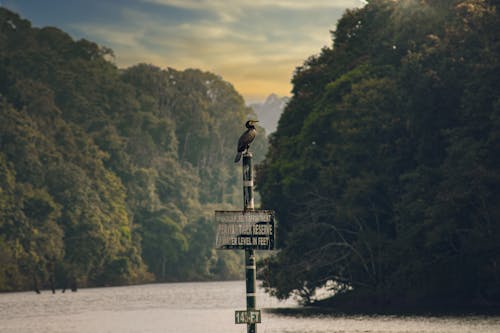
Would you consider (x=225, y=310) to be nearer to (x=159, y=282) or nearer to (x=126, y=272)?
(x=126, y=272)

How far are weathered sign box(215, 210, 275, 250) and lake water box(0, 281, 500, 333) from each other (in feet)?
79.0

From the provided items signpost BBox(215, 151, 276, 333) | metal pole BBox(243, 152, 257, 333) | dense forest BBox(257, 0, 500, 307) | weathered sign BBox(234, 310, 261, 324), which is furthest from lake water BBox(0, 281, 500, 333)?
signpost BBox(215, 151, 276, 333)

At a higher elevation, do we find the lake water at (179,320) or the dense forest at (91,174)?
the dense forest at (91,174)

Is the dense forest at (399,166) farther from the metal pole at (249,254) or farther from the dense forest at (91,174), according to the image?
the dense forest at (91,174)

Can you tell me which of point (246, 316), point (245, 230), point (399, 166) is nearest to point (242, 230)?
point (245, 230)

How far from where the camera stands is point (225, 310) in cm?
8019

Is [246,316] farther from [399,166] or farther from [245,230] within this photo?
[399,166]

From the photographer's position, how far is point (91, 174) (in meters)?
150

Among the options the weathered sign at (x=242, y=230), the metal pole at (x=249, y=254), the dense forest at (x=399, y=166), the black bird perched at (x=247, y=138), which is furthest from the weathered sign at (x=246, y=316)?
the dense forest at (x=399, y=166)

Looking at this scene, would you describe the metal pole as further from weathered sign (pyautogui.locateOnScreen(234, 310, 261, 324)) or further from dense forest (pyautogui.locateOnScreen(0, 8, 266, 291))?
dense forest (pyautogui.locateOnScreen(0, 8, 266, 291))

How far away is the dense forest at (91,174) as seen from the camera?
12788 centimetres

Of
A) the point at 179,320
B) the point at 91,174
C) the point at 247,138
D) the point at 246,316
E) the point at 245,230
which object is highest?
the point at 91,174

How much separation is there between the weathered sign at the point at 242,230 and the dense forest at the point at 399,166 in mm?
36098

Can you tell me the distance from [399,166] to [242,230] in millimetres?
45033
